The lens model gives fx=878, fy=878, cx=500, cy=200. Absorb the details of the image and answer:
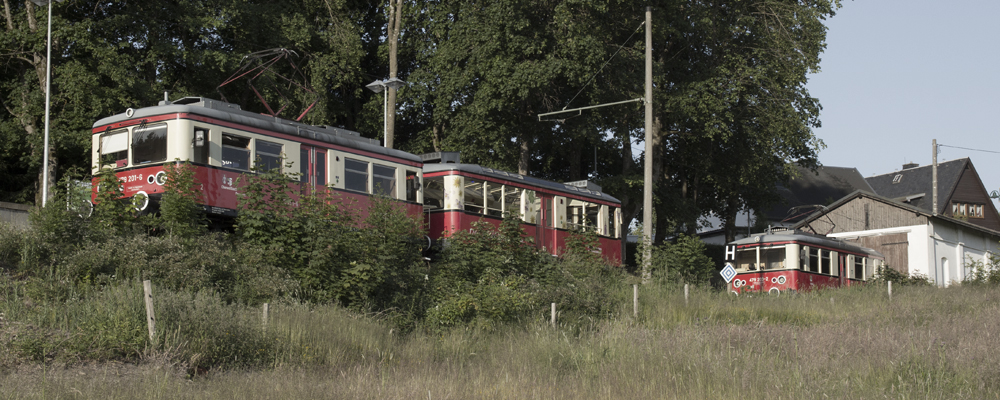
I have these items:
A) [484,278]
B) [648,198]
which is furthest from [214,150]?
[648,198]

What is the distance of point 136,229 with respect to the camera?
15695 mm

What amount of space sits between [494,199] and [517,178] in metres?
1.18

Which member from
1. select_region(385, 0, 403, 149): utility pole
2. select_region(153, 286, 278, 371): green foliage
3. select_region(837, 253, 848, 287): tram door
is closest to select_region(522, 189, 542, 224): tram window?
select_region(385, 0, 403, 149): utility pole

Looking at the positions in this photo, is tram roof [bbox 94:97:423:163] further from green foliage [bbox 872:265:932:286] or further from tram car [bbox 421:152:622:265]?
green foliage [bbox 872:265:932:286]

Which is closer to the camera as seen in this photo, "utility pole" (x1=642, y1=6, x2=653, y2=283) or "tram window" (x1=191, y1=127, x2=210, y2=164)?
"tram window" (x1=191, y1=127, x2=210, y2=164)

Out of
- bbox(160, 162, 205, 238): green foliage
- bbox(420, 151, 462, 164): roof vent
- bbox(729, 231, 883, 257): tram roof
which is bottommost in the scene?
bbox(729, 231, 883, 257): tram roof

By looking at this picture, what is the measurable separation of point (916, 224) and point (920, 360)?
1333 inches

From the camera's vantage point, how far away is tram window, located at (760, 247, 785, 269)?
95.2 feet

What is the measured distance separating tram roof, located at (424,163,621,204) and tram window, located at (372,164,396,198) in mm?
1772

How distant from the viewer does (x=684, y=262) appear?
23.5 meters

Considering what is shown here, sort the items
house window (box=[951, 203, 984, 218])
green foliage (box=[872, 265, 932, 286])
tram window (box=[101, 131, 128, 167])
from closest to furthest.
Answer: tram window (box=[101, 131, 128, 167]), green foliage (box=[872, 265, 932, 286]), house window (box=[951, 203, 984, 218])

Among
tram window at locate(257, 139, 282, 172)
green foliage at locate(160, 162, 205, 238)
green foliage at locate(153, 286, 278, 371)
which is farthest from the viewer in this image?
tram window at locate(257, 139, 282, 172)

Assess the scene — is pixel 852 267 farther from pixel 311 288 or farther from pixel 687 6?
pixel 311 288

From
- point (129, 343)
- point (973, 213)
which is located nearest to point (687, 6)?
point (129, 343)
